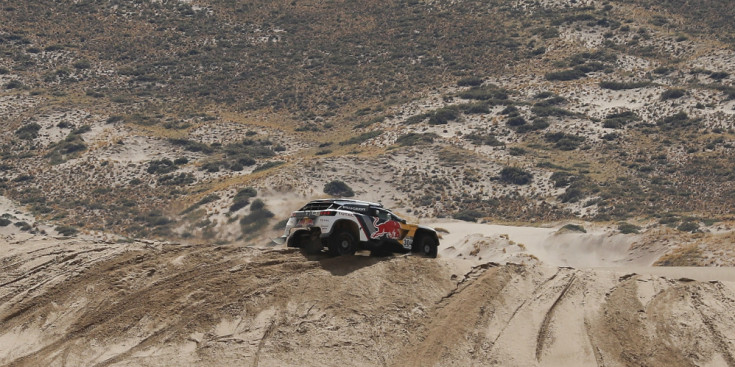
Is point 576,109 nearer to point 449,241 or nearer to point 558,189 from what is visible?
point 558,189

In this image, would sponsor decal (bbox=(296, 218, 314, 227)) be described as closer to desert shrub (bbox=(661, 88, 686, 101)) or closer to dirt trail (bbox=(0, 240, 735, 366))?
dirt trail (bbox=(0, 240, 735, 366))

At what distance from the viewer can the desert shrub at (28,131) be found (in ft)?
262

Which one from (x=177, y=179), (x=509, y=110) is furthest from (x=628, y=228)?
(x=177, y=179)

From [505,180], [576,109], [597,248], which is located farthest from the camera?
[576,109]

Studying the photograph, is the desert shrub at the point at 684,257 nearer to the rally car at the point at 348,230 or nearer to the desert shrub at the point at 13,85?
the rally car at the point at 348,230

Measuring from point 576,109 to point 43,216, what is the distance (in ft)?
162

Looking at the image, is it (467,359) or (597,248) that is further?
(597,248)

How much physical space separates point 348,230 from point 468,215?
41702 mm

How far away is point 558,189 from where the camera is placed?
66.5 m

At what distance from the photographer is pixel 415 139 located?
77.3m

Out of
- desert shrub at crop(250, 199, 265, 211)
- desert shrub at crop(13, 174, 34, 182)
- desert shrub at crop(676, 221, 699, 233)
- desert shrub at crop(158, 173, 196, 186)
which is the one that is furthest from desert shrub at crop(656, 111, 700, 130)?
desert shrub at crop(13, 174, 34, 182)

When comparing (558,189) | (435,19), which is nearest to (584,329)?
(558,189)

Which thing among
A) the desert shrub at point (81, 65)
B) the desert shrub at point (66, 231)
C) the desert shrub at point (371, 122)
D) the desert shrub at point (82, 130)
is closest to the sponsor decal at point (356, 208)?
the desert shrub at point (66, 231)

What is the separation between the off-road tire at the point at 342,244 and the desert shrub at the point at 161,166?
53824 millimetres
